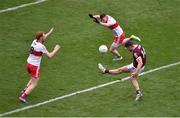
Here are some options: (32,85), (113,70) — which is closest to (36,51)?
(32,85)

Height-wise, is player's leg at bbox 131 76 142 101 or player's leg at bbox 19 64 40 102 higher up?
player's leg at bbox 19 64 40 102

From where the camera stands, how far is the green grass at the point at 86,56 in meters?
19.1

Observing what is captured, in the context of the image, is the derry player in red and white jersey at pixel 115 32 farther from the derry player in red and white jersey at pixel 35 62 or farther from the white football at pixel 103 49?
the derry player in red and white jersey at pixel 35 62

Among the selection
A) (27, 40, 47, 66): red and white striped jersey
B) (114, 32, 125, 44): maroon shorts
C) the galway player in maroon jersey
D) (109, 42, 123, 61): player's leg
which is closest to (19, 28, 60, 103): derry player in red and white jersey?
(27, 40, 47, 66): red and white striped jersey

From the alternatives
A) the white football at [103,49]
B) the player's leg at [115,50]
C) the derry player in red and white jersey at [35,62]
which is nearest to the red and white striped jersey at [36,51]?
the derry player in red and white jersey at [35,62]

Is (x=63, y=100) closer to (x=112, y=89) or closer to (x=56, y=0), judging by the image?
(x=112, y=89)

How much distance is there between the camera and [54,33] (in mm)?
24359

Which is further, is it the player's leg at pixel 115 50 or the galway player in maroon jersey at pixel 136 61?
the player's leg at pixel 115 50

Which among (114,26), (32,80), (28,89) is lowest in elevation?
(114,26)

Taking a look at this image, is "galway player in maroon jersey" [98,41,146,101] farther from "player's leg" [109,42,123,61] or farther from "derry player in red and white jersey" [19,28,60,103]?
"player's leg" [109,42,123,61]

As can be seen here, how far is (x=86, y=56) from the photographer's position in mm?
22516

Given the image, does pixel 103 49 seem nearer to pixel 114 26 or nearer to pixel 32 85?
pixel 114 26

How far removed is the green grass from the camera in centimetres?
1908

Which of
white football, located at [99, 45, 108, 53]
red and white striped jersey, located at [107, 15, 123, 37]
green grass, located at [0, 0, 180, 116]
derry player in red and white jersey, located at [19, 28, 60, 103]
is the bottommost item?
green grass, located at [0, 0, 180, 116]
